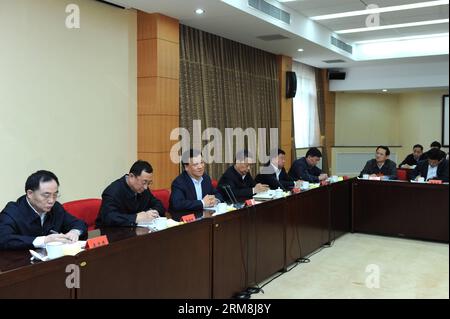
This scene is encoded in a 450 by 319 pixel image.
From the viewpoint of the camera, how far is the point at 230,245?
8.71 ft

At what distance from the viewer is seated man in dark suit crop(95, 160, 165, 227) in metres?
2.27

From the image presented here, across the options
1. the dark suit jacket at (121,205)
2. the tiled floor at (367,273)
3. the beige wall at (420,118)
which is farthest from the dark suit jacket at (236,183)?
the beige wall at (420,118)

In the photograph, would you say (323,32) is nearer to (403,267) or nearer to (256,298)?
(403,267)

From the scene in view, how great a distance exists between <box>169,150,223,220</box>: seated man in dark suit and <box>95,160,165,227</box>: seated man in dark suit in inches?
8.4

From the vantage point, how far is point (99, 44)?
3.84m

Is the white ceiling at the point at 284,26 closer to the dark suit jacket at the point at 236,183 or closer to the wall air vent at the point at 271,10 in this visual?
the wall air vent at the point at 271,10

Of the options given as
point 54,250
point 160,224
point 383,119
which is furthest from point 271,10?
point 383,119

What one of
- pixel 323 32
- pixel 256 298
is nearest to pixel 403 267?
pixel 256 298

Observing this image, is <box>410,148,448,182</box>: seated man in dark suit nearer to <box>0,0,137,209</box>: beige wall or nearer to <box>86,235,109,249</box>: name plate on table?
<box>86,235,109,249</box>: name plate on table

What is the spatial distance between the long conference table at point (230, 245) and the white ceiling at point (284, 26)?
1.63 metres

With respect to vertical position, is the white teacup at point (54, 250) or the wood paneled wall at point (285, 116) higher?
the wood paneled wall at point (285, 116)

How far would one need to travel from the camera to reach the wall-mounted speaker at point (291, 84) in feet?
21.1

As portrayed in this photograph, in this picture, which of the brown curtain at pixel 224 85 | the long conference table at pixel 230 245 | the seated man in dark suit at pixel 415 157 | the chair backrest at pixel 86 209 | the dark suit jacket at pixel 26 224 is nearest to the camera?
the long conference table at pixel 230 245

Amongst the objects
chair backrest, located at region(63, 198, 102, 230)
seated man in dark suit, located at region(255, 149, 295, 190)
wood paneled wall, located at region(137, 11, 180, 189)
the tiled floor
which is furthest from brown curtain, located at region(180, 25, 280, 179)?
chair backrest, located at region(63, 198, 102, 230)
